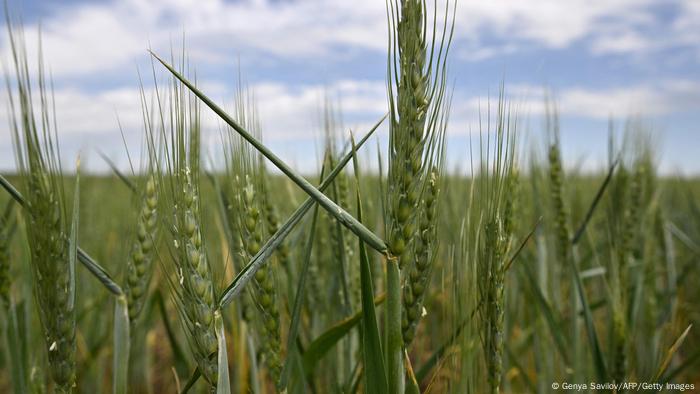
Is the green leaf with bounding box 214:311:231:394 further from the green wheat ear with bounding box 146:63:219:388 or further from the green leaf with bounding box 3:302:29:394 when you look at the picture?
the green leaf with bounding box 3:302:29:394

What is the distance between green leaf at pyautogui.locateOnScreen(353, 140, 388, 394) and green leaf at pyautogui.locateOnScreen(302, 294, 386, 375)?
0.22 metres

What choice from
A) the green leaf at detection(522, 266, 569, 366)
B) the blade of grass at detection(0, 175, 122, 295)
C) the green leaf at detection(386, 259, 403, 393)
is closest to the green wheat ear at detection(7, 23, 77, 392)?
the blade of grass at detection(0, 175, 122, 295)

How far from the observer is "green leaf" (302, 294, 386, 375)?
1128mm

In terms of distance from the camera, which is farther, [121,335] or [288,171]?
[121,335]

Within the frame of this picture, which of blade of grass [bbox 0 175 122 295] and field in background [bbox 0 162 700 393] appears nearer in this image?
blade of grass [bbox 0 175 122 295]

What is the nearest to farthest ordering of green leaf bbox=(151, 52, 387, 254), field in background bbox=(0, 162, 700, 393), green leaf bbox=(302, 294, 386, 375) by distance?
green leaf bbox=(151, 52, 387, 254)
green leaf bbox=(302, 294, 386, 375)
field in background bbox=(0, 162, 700, 393)

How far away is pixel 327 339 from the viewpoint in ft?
3.77

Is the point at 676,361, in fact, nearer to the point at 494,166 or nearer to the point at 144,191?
the point at 494,166

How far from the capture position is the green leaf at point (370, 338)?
2.87ft

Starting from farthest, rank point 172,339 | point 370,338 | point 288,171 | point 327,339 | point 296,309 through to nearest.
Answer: point 172,339 < point 327,339 < point 296,309 < point 370,338 < point 288,171

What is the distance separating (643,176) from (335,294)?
143 cm

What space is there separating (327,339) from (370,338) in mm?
276

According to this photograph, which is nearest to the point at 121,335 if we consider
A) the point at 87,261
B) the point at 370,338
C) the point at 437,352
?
the point at 87,261

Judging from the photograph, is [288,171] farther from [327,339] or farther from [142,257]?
[142,257]
